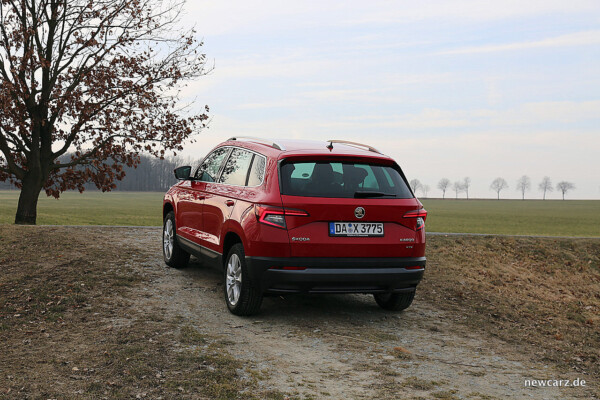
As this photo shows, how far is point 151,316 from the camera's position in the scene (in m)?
6.82

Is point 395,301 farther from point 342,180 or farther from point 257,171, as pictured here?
point 257,171

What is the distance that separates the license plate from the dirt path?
114 centimetres

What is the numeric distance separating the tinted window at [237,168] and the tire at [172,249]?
2.15 m

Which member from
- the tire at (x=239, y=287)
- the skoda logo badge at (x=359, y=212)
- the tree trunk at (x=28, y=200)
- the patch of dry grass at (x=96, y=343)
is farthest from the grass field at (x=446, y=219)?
the skoda logo badge at (x=359, y=212)

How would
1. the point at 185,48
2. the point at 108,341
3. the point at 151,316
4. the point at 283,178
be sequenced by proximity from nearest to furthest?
the point at 108,341, the point at 283,178, the point at 151,316, the point at 185,48

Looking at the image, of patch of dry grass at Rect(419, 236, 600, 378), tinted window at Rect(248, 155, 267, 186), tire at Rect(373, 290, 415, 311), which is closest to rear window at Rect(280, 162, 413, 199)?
tinted window at Rect(248, 155, 267, 186)

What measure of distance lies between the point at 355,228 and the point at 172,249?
4.12 meters

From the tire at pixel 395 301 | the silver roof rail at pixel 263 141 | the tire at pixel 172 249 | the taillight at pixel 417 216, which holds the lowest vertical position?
the tire at pixel 395 301

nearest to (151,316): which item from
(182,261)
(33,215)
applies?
(182,261)

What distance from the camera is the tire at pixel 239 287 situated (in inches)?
260

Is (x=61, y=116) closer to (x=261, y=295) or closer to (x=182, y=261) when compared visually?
(x=182, y=261)

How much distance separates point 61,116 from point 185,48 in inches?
169

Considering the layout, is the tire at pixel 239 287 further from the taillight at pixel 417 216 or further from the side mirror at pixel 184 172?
Answer: the side mirror at pixel 184 172

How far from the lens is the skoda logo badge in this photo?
20.7ft
